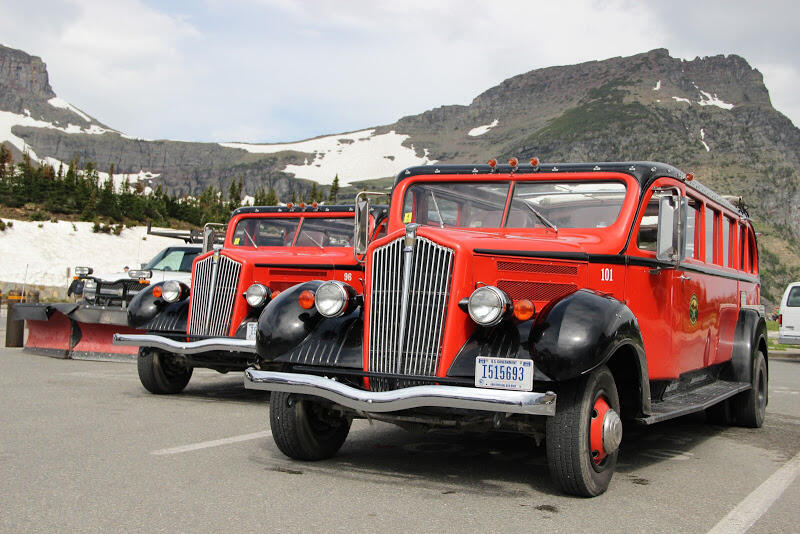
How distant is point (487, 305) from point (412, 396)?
0.70m

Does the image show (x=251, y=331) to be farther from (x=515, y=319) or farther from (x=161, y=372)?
(x=515, y=319)

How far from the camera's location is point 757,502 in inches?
203

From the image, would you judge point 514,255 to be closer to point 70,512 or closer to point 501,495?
point 501,495

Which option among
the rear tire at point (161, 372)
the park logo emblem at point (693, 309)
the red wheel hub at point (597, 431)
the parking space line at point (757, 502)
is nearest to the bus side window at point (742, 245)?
the park logo emblem at point (693, 309)

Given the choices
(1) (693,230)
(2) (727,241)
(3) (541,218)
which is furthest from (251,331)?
(2) (727,241)

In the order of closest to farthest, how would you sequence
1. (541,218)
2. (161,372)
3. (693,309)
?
1. (541,218)
2. (693,309)
3. (161,372)

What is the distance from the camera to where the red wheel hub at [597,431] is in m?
5.08

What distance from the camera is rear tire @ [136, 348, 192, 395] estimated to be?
9117 millimetres

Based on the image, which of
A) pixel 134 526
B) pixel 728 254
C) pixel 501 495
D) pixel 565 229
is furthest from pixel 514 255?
pixel 728 254

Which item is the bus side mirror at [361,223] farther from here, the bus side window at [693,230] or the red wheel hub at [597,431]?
the bus side window at [693,230]

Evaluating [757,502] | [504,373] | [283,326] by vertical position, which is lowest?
[757,502]

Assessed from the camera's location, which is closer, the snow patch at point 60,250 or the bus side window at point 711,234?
the bus side window at point 711,234

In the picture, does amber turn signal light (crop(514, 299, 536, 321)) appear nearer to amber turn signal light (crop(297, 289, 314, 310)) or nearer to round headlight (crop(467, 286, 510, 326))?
round headlight (crop(467, 286, 510, 326))

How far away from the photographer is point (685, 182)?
6.98 m
